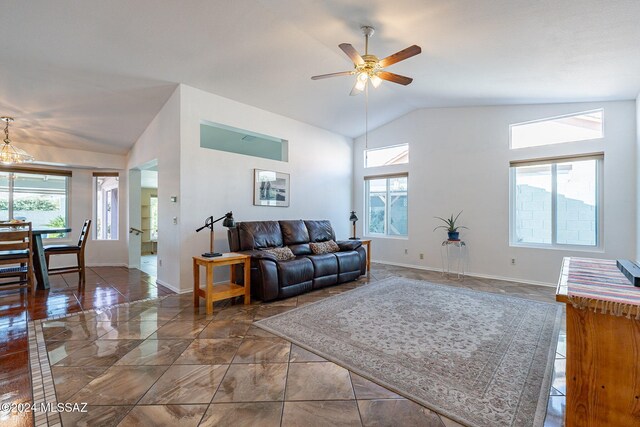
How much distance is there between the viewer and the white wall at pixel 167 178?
4160 mm

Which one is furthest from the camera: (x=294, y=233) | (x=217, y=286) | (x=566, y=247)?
(x=294, y=233)

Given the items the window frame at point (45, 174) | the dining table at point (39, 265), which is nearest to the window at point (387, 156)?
the dining table at point (39, 265)

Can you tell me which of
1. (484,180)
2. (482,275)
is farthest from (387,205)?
(482,275)

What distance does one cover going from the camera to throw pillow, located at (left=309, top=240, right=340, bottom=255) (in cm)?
473

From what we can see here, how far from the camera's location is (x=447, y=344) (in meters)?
2.53

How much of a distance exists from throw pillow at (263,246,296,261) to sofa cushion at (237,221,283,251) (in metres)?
0.28

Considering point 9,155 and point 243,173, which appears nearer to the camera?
point 9,155

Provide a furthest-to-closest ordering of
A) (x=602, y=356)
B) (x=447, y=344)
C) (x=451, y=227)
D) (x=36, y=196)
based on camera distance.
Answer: (x=36, y=196)
(x=451, y=227)
(x=447, y=344)
(x=602, y=356)

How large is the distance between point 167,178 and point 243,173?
1138mm

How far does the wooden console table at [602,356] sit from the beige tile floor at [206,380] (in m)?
0.45

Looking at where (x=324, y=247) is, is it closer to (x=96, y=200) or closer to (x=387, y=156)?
(x=387, y=156)

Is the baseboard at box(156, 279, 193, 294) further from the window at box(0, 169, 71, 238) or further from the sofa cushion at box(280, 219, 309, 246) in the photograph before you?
the window at box(0, 169, 71, 238)

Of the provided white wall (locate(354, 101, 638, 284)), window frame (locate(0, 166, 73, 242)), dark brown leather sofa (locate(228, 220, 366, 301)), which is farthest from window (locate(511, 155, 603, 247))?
window frame (locate(0, 166, 73, 242))

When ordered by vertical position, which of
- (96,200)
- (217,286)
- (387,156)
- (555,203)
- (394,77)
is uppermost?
(394,77)
